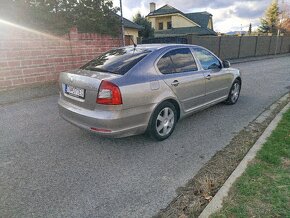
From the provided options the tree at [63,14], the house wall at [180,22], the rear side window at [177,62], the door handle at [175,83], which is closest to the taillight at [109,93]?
the rear side window at [177,62]

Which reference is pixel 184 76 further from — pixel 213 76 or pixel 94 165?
pixel 94 165

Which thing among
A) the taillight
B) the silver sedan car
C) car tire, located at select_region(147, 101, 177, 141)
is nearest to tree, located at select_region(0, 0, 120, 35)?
the silver sedan car

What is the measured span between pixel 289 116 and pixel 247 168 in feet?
8.95

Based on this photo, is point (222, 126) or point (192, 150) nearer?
point (192, 150)

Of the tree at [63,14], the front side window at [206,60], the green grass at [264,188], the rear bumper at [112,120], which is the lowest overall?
the green grass at [264,188]

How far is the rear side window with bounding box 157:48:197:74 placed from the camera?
13.3ft

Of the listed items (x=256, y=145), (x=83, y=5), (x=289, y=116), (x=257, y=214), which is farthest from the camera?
(x=83, y=5)

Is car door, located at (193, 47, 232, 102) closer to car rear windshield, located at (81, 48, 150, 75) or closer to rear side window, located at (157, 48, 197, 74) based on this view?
rear side window, located at (157, 48, 197, 74)

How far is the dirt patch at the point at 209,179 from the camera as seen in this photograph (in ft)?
8.25

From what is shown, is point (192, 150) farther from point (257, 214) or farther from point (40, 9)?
point (40, 9)

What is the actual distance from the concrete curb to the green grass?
0.05 m

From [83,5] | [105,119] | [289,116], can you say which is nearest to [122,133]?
[105,119]

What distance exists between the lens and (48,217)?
242 centimetres

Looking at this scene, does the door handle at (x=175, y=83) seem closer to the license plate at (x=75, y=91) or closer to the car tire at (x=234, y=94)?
the license plate at (x=75, y=91)
